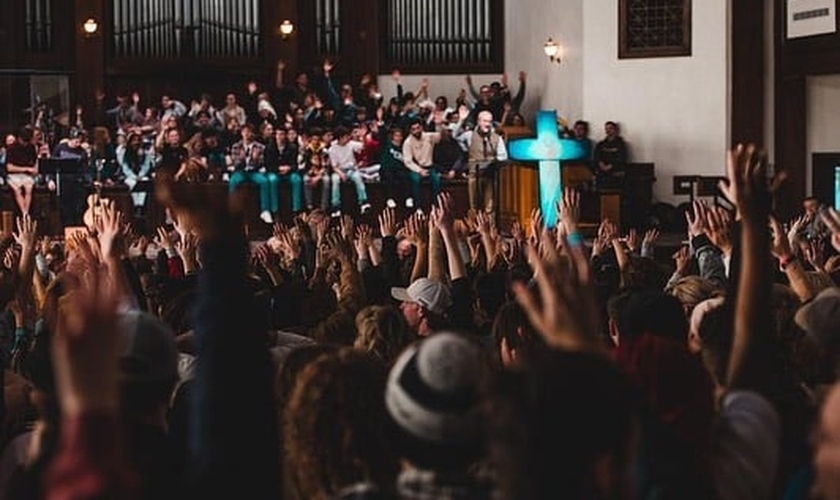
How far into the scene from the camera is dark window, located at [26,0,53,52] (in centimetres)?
2023

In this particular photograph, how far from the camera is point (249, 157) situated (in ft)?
57.6

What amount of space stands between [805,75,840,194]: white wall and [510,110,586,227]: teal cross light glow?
283cm

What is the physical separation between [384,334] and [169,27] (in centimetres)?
1677

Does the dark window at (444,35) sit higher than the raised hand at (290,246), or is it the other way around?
the dark window at (444,35)

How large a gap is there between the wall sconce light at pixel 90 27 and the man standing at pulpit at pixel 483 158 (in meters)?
5.04

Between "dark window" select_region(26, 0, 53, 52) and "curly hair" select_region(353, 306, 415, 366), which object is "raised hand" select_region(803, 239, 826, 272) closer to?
"curly hair" select_region(353, 306, 415, 366)

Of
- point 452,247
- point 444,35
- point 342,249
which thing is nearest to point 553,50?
point 444,35

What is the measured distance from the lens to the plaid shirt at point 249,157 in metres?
17.5

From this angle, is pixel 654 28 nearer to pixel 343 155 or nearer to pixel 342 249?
pixel 343 155

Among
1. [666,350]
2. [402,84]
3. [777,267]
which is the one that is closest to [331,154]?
[402,84]

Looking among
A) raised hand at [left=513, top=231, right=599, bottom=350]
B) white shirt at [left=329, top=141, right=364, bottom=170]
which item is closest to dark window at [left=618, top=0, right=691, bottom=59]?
white shirt at [left=329, top=141, right=364, bottom=170]

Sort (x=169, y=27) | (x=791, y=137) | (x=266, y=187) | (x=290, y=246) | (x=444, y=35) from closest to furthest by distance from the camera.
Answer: (x=290, y=246) < (x=266, y=187) < (x=791, y=137) < (x=169, y=27) < (x=444, y=35)

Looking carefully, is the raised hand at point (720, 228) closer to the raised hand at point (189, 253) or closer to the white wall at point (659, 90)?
the raised hand at point (189, 253)

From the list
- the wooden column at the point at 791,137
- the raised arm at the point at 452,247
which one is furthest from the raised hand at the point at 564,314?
the wooden column at the point at 791,137
